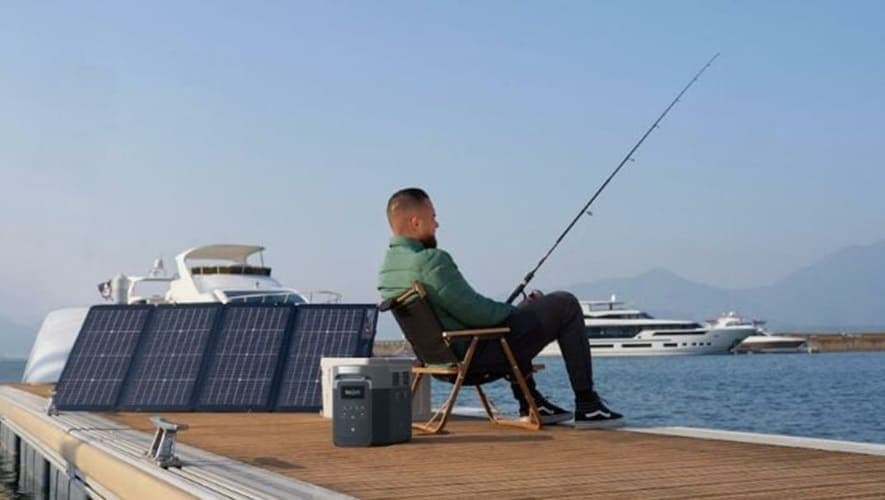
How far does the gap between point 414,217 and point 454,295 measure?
0.71m

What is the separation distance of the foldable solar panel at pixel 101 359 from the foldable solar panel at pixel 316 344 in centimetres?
171

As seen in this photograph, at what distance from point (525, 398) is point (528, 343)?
1.91ft

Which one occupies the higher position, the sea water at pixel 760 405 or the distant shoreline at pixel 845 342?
the distant shoreline at pixel 845 342

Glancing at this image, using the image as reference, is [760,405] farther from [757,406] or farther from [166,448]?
[166,448]

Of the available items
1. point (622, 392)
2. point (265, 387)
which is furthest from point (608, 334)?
point (265, 387)

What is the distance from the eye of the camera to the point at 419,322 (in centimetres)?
795

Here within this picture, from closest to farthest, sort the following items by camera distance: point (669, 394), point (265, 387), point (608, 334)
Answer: point (265, 387), point (669, 394), point (608, 334)

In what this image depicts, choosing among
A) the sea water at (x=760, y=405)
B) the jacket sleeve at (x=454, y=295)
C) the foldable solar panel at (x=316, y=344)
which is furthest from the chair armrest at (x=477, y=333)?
the sea water at (x=760, y=405)

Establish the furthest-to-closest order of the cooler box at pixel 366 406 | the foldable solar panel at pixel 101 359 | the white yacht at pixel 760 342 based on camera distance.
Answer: the white yacht at pixel 760 342
the foldable solar panel at pixel 101 359
the cooler box at pixel 366 406

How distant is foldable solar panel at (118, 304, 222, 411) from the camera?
11.5 meters

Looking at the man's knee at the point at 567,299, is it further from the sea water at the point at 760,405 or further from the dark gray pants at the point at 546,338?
the sea water at the point at 760,405

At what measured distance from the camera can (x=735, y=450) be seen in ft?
21.5

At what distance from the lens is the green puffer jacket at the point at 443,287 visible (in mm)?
7934

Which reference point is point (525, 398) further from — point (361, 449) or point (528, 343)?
point (361, 449)
